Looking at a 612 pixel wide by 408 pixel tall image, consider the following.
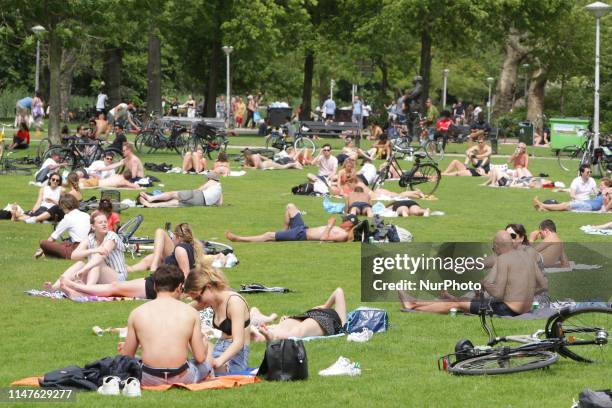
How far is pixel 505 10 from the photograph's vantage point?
58.5 m

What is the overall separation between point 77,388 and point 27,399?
1.94 feet

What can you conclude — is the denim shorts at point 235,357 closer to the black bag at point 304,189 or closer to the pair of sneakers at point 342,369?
the pair of sneakers at point 342,369

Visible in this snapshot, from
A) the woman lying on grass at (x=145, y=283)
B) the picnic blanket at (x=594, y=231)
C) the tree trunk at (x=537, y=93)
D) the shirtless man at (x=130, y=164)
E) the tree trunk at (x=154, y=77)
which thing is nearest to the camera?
the woman lying on grass at (x=145, y=283)

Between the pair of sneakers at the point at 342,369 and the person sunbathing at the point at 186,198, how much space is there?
16026 millimetres

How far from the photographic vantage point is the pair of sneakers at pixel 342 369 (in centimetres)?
1089

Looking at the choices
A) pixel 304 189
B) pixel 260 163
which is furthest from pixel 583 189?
pixel 260 163

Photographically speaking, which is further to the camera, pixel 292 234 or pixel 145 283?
pixel 292 234

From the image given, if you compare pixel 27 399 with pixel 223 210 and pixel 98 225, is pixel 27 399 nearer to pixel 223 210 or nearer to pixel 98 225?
pixel 98 225

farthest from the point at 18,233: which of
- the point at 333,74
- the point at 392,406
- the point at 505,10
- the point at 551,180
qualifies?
the point at 333,74

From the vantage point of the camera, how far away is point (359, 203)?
24.4m

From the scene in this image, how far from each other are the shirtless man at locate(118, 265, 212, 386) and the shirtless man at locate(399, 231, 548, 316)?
301 cm

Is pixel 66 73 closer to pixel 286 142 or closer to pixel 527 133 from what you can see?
pixel 527 133

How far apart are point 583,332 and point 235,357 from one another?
110 inches

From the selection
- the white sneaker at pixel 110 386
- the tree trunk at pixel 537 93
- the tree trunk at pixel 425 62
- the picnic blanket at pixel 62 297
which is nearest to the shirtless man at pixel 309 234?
the picnic blanket at pixel 62 297
